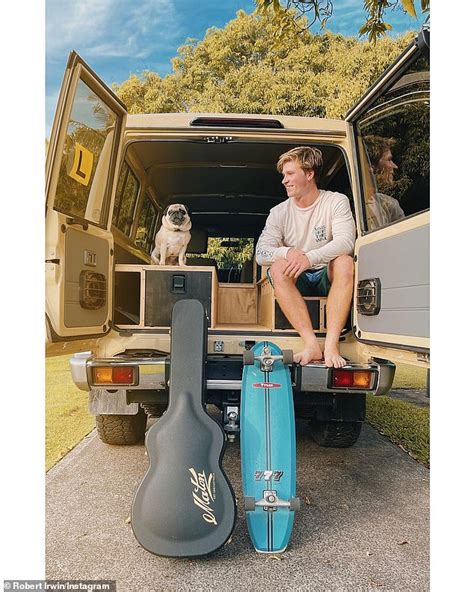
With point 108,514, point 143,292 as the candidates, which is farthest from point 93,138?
point 108,514

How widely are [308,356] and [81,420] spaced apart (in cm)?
284

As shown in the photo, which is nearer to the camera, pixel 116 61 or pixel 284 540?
pixel 284 540

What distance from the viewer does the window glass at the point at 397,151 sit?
2.64 metres

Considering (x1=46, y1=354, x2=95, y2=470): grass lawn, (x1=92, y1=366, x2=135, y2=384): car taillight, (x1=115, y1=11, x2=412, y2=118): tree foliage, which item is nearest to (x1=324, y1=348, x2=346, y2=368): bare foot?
(x1=92, y1=366, x2=135, y2=384): car taillight

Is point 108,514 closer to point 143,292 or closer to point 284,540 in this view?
point 284,540

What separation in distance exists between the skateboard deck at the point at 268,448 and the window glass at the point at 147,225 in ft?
7.25

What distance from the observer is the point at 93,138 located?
2.94m

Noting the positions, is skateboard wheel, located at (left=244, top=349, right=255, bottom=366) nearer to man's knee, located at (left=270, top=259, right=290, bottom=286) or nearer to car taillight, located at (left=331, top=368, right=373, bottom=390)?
car taillight, located at (left=331, top=368, right=373, bottom=390)

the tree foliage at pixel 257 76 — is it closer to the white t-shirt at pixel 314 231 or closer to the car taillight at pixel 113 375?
the white t-shirt at pixel 314 231

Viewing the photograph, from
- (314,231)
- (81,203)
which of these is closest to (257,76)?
(314,231)

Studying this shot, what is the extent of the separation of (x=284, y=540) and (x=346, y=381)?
81cm

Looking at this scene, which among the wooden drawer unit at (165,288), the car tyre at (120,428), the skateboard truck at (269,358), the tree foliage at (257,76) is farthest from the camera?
the tree foliage at (257,76)

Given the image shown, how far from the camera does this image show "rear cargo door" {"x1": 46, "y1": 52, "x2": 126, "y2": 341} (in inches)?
100

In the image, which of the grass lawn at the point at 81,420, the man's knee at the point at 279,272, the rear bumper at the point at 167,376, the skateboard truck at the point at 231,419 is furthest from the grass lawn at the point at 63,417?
the man's knee at the point at 279,272
